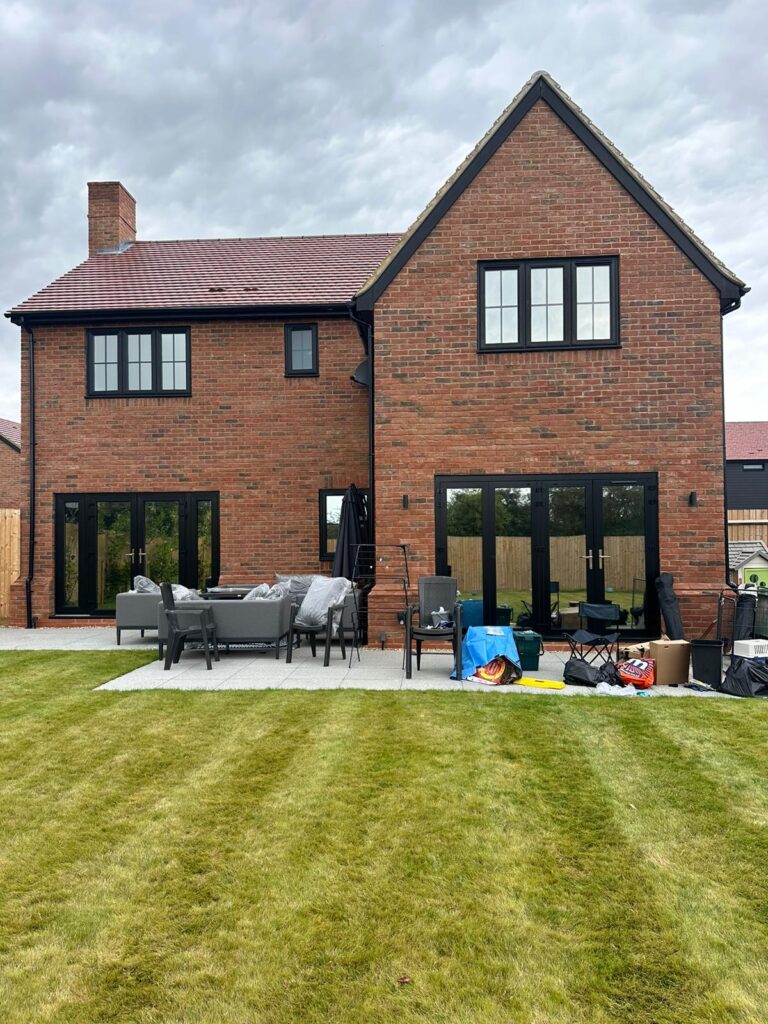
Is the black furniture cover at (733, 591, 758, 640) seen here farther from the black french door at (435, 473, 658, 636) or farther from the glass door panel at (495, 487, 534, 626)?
the glass door panel at (495, 487, 534, 626)

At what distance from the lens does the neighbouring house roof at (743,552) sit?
11164 mm

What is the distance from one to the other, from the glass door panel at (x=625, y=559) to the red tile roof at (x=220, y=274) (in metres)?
6.88

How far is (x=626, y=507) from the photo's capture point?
9.76 metres

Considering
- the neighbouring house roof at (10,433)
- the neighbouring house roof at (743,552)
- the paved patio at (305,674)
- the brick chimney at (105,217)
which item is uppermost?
the brick chimney at (105,217)

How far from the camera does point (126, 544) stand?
1299 cm

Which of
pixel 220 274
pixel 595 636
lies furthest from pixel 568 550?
pixel 220 274

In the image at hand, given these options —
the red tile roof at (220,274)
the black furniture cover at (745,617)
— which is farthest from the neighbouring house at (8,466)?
the black furniture cover at (745,617)

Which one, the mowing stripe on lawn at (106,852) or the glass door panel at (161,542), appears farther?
the glass door panel at (161,542)

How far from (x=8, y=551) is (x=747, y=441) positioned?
34430mm

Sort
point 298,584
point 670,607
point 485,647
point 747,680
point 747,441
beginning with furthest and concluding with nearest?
point 747,441 → point 298,584 → point 670,607 → point 485,647 → point 747,680

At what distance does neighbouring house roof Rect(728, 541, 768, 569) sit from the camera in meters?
11.2

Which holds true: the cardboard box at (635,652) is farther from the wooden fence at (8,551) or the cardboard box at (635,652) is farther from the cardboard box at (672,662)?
the wooden fence at (8,551)

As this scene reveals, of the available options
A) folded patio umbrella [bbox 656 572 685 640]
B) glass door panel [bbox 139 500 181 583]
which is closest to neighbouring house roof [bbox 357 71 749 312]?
folded patio umbrella [bbox 656 572 685 640]

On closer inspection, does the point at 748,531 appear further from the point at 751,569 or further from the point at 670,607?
the point at 670,607
